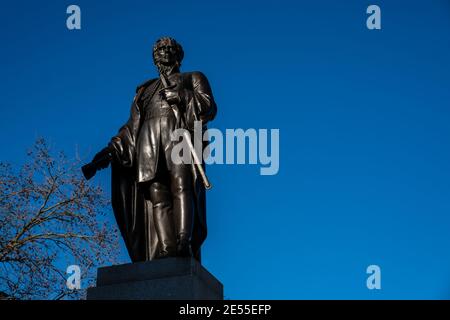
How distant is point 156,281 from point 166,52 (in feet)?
11.0

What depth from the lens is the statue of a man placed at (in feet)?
27.9

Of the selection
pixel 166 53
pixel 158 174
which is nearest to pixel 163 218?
pixel 158 174

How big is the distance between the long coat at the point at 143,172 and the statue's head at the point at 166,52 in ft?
1.79

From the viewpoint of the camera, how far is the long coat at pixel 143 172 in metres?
8.72

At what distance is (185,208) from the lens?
8359 mm

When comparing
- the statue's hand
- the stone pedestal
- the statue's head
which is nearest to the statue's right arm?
the statue's hand

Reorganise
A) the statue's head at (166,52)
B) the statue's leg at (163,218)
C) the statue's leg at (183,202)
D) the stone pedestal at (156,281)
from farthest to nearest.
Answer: the statue's head at (166,52)
the statue's leg at (163,218)
the statue's leg at (183,202)
the stone pedestal at (156,281)

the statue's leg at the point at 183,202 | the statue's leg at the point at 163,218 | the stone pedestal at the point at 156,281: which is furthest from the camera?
the statue's leg at the point at 163,218

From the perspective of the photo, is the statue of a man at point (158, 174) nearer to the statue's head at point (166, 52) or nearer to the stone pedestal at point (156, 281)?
the statue's head at point (166, 52)

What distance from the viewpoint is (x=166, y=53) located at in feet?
31.3

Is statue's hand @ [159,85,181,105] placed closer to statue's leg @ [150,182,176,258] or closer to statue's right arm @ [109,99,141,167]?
statue's right arm @ [109,99,141,167]

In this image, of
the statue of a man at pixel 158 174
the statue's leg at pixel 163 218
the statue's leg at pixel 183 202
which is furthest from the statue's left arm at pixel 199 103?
the statue's leg at pixel 163 218

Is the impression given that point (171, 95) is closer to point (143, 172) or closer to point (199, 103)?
point (199, 103)
